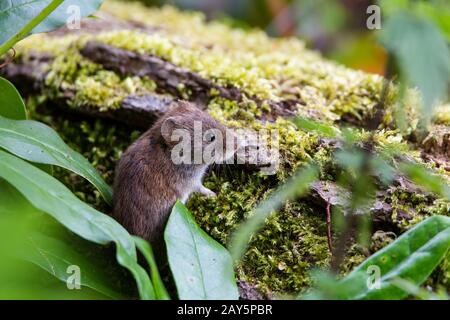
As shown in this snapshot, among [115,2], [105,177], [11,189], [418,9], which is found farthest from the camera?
[115,2]

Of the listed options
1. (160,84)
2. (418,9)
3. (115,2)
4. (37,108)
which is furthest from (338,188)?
(115,2)

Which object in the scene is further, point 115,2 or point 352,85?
point 115,2

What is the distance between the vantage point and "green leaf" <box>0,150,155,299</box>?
2.34 metres

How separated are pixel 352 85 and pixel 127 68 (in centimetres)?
154

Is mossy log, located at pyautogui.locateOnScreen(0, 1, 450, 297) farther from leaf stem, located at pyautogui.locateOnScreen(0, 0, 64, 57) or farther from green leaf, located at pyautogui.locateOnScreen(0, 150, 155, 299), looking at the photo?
leaf stem, located at pyautogui.locateOnScreen(0, 0, 64, 57)

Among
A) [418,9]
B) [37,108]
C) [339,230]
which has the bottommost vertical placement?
[339,230]

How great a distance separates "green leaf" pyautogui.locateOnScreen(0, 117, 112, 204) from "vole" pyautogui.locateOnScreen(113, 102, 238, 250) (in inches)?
7.4

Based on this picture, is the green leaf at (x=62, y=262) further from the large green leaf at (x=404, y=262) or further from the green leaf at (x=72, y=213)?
the large green leaf at (x=404, y=262)

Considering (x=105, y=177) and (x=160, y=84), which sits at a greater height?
(x=160, y=84)

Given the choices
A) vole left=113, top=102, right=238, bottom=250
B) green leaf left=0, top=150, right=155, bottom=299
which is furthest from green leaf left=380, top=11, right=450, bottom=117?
vole left=113, top=102, right=238, bottom=250

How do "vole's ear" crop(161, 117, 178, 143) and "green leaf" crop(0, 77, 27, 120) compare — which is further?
"vole's ear" crop(161, 117, 178, 143)

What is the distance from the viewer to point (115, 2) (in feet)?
19.7
